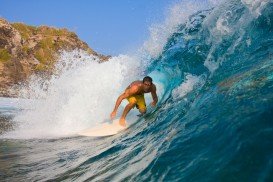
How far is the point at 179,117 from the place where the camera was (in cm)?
586

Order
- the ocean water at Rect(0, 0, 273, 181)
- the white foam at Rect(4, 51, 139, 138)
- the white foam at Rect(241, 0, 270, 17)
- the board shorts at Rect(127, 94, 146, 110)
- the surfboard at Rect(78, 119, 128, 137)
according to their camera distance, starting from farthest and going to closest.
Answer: the white foam at Rect(4, 51, 139, 138), the board shorts at Rect(127, 94, 146, 110), the surfboard at Rect(78, 119, 128, 137), the white foam at Rect(241, 0, 270, 17), the ocean water at Rect(0, 0, 273, 181)

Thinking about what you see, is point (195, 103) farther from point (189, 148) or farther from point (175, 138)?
point (189, 148)

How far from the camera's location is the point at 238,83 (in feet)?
17.2

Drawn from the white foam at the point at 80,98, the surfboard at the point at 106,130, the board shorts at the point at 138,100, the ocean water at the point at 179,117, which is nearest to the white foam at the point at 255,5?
the ocean water at the point at 179,117

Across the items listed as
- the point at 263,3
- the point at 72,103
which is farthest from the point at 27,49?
the point at 263,3

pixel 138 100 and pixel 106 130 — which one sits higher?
pixel 138 100

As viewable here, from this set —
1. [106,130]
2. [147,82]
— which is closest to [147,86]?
[147,82]

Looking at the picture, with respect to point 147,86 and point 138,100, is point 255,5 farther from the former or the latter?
point 138,100

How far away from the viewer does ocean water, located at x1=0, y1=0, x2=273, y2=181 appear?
3.48 m

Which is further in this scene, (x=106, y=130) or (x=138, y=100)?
(x=138, y=100)

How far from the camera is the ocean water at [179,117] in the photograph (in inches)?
137

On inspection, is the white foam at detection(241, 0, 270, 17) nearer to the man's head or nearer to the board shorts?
the man's head

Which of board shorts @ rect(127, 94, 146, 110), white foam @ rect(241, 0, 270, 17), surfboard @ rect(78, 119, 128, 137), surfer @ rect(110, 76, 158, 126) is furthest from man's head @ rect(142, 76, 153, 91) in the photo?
white foam @ rect(241, 0, 270, 17)

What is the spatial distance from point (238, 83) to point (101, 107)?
677 cm
